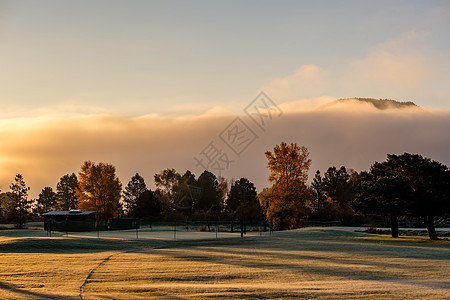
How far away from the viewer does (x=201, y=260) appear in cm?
2597

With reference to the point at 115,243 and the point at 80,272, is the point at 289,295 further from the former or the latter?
the point at 115,243

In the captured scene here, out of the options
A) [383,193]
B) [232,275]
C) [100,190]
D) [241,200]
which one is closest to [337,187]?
[241,200]

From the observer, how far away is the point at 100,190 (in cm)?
8250

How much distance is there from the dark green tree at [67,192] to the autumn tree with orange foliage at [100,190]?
139 feet

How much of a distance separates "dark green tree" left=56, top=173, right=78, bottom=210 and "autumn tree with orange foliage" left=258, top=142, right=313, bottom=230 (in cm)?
7531

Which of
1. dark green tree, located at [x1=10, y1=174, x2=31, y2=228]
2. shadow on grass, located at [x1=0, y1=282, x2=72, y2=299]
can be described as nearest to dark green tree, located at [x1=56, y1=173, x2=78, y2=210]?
dark green tree, located at [x1=10, y1=174, x2=31, y2=228]

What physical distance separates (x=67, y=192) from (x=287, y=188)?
80.9 metres

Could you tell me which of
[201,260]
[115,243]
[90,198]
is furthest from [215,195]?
[201,260]

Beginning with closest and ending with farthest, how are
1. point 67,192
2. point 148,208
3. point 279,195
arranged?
point 279,195, point 148,208, point 67,192

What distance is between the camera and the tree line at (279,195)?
4153cm

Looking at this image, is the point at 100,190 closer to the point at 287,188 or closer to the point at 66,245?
the point at 287,188

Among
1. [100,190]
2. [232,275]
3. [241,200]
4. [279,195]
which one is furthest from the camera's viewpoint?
[241,200]

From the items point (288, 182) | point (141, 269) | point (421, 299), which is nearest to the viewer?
point (421, 299)

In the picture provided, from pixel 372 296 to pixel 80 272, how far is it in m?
12.1
